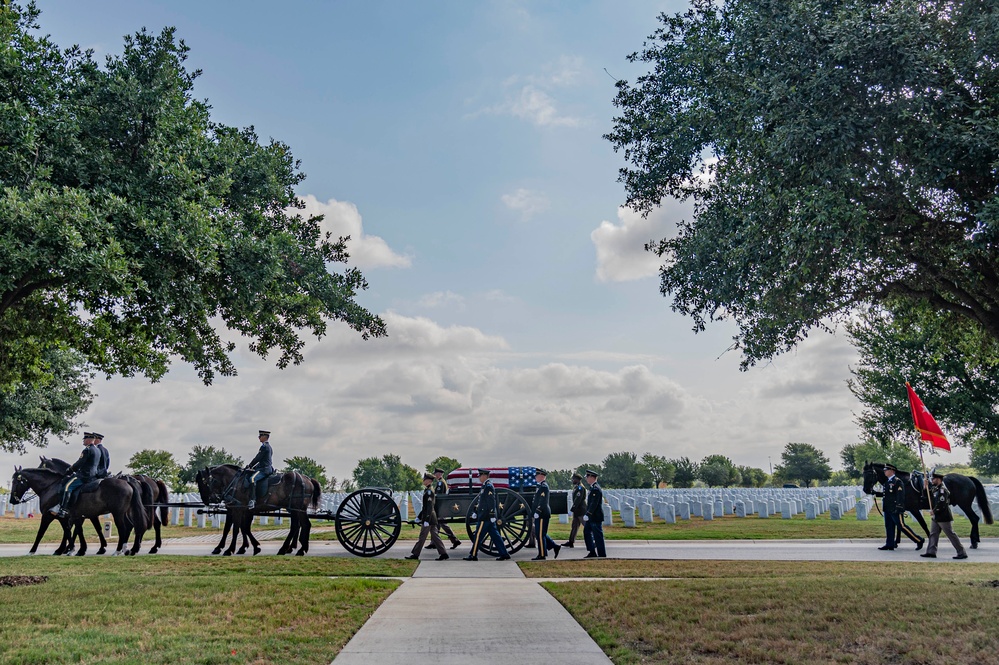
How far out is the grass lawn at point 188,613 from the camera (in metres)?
6.85

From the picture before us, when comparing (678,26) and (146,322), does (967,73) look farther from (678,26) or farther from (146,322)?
(146,322)

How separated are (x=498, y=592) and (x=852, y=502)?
39.7 metres

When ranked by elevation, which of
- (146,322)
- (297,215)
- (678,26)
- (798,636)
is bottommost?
(798,636)

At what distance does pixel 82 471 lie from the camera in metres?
15.3

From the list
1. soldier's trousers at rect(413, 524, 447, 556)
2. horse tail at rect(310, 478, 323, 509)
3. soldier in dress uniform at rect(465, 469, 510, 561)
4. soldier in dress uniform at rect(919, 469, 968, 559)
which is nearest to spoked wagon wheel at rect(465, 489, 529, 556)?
soldier in dress uniform at rect(465, 469, 510, 561)

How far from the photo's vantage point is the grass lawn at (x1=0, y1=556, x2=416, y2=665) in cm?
685

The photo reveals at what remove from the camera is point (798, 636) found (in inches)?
297

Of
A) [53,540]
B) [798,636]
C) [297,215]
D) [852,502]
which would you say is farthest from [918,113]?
[852,502]

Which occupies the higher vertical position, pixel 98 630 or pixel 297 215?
pixel 297 215

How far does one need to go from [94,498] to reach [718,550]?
14090mm

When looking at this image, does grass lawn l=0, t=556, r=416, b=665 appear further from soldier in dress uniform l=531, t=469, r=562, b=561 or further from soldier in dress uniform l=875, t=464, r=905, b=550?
soldier in dress uniform l=875, t=464, r=905, b=550

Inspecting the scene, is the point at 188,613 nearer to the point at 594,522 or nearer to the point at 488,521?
the point at 488,521

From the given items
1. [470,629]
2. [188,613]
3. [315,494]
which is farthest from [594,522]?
[188,613]

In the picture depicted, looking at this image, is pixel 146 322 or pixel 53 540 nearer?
pixel 146 322
